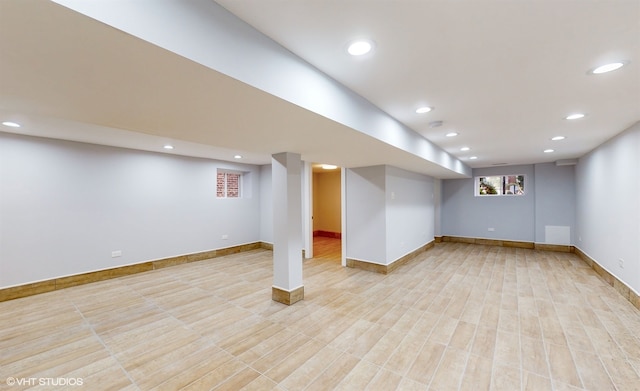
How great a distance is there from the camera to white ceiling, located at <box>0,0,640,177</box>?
1.15m

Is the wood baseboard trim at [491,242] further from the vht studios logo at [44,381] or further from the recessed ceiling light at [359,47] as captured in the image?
the vht studios logo at [44,381]

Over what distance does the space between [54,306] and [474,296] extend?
567cm

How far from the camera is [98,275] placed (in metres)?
4.39

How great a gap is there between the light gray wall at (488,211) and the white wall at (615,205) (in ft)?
5.38

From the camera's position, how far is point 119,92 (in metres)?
1.52

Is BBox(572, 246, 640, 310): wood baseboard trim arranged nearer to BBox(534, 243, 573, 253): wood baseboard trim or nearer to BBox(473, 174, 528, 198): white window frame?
BBox(534, 243, 573, 253): wood baseboard trim

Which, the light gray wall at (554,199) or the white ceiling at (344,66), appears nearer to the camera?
the white ceiling at (344,66)

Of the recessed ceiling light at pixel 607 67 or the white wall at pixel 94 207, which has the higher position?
the recessed ceiling light at pixel 607 67

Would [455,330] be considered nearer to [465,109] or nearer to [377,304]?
[377,304]

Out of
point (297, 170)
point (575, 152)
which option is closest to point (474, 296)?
point (297, 170)

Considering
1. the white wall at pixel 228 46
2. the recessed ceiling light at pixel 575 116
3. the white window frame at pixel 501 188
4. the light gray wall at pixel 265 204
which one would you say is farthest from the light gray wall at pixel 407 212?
the light gray wall at pixel 265 204

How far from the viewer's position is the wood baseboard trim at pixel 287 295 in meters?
3.41

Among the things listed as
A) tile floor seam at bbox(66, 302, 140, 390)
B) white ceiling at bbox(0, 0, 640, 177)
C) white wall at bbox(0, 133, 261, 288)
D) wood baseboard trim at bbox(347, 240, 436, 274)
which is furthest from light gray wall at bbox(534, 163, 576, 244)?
tile floor seam at bbox(66, 302, 140, 390)

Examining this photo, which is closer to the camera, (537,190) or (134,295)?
(134,295)
